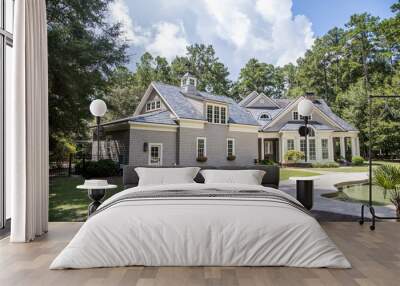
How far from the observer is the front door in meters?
5.02

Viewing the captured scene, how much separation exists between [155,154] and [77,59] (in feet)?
6.14

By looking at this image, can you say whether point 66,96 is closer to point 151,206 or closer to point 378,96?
point 151,206

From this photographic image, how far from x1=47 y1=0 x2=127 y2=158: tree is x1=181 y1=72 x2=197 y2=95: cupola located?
3.44ft

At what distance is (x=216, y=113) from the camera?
5719 mm

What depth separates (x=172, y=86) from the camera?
18.3 ft

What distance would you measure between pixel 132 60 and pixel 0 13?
6.56 feet

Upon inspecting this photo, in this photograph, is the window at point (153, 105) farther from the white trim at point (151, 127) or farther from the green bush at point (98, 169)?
the green bush at point (98, 169)

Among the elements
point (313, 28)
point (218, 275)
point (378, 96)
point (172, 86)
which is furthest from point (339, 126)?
point (218, 275)

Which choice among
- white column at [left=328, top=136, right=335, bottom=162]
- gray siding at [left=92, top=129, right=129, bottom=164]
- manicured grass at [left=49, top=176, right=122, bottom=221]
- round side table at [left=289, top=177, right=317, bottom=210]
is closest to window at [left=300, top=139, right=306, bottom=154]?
white column at [left=328, top=136, right=335, bottom=162]

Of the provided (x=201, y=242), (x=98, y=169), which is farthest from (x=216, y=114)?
(x=201, y=242)

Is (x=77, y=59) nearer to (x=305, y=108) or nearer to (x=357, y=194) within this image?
(x=305, y=108)

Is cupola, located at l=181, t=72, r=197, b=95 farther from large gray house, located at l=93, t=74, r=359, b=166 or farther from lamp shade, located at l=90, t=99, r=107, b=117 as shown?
lamp shade, located at l=90, t=99, r=107, b=117

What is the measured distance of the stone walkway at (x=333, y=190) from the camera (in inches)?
171

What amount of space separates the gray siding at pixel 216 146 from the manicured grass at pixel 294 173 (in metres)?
0.55
